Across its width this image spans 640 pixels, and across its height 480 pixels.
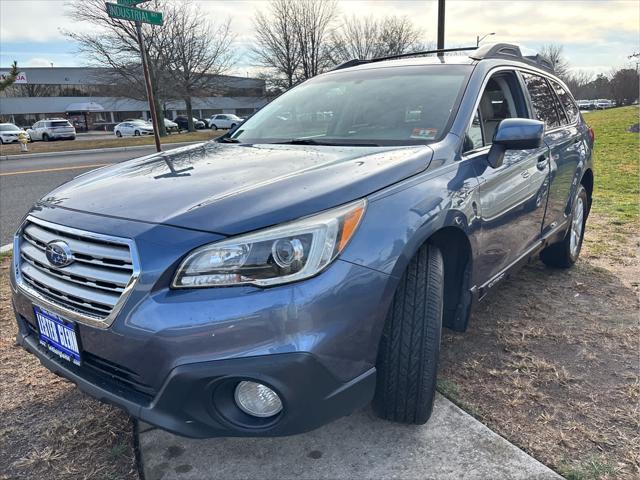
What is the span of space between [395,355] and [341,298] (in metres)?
0.46

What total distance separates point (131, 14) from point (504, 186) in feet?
16.1

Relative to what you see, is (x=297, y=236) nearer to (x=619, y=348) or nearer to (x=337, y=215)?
(x=337, y=215)

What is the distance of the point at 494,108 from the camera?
3051 mm

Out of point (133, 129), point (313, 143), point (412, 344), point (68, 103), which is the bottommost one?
point (412, 344)

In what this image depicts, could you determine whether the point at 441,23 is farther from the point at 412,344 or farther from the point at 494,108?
the point at 412,344

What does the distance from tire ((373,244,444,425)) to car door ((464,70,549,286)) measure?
57 cm

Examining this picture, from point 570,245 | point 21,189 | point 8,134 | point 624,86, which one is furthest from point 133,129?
point 624,86

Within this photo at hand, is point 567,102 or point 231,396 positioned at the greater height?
point 567,102

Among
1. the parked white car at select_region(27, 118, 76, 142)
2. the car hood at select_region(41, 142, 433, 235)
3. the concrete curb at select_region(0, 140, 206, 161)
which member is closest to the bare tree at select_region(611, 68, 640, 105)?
the concrete curb at select_region(0, 140, 206, 161)

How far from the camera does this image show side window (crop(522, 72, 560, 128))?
354 cm

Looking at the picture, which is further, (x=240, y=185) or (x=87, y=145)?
(x=87, y=145)

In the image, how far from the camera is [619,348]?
3.00 m

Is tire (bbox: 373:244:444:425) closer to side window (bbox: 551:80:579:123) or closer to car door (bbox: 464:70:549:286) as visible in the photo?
car door (bbox: 464:70:549:286)

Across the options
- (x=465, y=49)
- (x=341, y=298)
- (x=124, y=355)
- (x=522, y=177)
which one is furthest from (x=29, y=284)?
(x=465, y=49)
